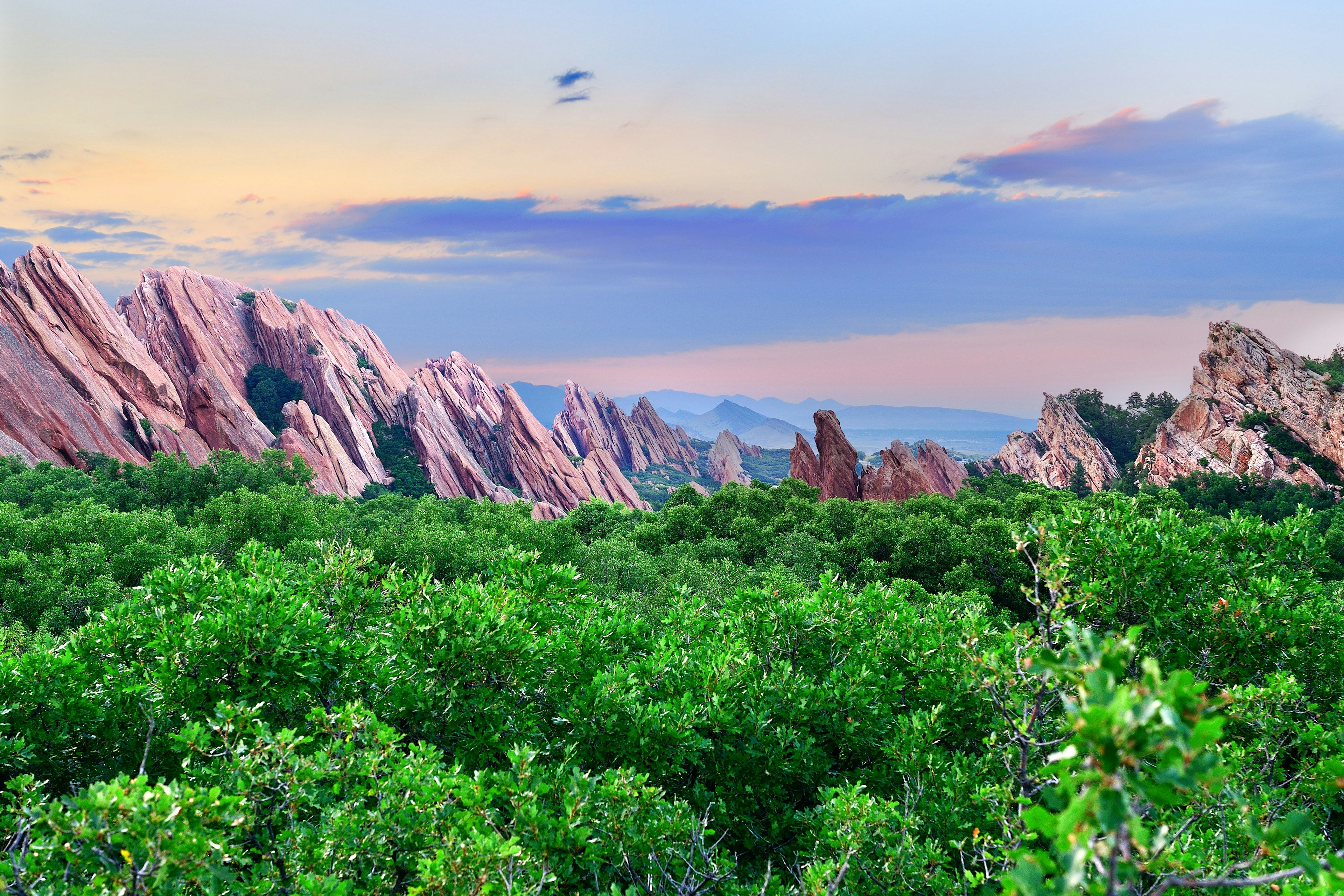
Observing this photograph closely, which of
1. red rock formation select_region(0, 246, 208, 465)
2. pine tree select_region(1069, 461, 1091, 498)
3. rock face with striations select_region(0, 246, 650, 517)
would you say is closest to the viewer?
red rock formation select_region(0, 246, 208, 465)

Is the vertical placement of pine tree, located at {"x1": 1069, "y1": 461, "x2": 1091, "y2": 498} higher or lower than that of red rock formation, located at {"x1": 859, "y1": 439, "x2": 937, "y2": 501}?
lower

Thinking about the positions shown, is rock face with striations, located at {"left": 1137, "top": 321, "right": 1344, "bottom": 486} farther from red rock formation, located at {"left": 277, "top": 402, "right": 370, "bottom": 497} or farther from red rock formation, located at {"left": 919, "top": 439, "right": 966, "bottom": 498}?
red rock formation, located at {"left": 277, "top": 402, "right": 370, "bottom": 497}

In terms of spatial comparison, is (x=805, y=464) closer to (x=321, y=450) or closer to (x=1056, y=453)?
(x=1056, y=453)

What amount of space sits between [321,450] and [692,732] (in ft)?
306

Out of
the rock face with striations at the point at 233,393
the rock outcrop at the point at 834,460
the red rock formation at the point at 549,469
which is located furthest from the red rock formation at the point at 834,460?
the red rock formation at the point at 549,469

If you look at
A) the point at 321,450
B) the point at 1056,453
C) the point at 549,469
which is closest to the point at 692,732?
the point at 321,450

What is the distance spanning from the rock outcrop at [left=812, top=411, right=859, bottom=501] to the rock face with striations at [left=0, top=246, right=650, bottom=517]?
1511 inches

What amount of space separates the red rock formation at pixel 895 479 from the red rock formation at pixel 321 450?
63831mm

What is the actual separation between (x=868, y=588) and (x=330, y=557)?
11.7m

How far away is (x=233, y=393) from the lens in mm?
90875

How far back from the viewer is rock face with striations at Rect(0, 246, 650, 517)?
64.0 meters

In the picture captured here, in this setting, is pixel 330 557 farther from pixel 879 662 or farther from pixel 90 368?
pixel 90 368

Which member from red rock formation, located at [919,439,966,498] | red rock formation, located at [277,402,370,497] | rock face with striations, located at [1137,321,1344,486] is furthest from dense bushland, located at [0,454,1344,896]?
rock face with striations, located at [1137,321,1344,486]

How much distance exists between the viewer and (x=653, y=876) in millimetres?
7523
